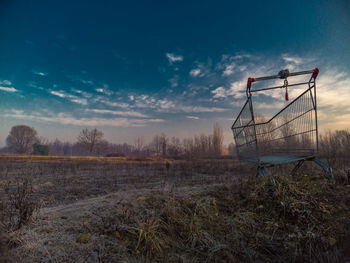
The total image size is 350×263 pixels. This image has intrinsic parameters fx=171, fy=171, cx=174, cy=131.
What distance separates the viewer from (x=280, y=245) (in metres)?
1.71

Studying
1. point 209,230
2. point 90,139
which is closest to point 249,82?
point 209,230

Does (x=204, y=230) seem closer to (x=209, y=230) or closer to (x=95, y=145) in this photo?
(x=209, y=230)

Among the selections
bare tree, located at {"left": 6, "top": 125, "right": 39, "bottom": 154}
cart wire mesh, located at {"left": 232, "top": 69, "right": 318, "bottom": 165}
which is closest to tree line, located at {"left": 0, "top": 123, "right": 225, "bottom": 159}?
bare tree, located at {"left": 6, "top": 125, "right": 39, "bottom": 154}

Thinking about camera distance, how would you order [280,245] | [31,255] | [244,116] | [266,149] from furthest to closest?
Result: [266,149] → [244,116] → [280,245] → [31,255]

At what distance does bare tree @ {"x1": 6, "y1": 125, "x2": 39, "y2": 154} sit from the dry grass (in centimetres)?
5929

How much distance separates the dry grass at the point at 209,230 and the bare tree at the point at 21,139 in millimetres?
59294

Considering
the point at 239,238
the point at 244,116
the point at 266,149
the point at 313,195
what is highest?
the point at 244,116

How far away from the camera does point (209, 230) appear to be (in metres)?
2.01

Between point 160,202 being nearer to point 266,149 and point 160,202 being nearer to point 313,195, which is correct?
point 313,195

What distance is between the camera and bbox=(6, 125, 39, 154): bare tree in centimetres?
4703

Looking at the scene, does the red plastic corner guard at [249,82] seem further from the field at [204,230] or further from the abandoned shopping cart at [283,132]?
the field at [204,230]

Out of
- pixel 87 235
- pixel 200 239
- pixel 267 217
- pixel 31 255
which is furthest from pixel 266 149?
pixel 31 255

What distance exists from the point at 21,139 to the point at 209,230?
6255 centimetres

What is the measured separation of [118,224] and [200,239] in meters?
0.95
